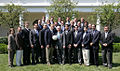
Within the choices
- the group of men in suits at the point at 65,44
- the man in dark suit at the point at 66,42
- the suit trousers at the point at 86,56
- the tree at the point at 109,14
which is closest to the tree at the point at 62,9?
the tree at the point at 109,14

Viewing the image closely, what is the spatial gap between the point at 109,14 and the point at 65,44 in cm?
904

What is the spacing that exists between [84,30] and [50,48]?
2002 mm

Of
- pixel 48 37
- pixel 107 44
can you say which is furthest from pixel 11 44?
pixel 107 44

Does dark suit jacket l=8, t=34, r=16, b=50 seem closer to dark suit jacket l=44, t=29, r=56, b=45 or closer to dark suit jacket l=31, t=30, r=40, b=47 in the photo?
dark suit jacket l=31, t=30, r=40, b=47

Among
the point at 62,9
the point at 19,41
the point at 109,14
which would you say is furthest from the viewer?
the point at 109,14

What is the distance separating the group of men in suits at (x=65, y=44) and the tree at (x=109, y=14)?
8304 mm

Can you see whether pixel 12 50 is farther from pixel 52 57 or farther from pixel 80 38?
pixel 80 38

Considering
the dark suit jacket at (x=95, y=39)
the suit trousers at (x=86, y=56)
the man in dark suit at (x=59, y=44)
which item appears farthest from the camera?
the man in dark suit at (x=59, y=44)

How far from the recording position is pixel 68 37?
361 inches

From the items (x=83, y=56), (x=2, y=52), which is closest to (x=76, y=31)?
(x=83, y=56)

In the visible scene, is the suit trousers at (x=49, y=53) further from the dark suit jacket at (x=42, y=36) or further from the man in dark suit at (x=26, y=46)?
the man in dark suit at (x=26, y=46)

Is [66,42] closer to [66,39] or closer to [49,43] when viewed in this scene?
[66,39]

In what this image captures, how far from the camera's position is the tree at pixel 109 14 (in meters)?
16.8

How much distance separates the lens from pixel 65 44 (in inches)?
364
